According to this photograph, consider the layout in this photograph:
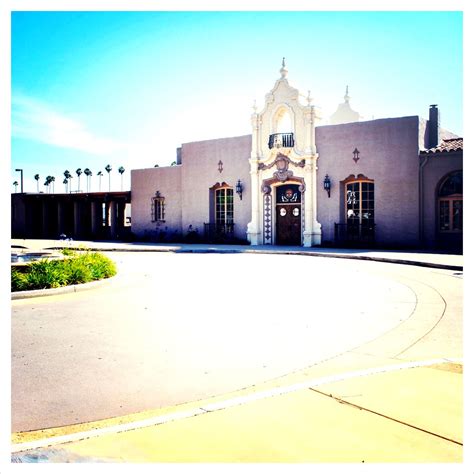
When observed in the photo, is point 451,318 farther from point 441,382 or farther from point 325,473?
point 325,473

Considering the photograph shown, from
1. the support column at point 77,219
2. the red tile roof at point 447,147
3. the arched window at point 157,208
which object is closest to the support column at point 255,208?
the arched window at point 157,208

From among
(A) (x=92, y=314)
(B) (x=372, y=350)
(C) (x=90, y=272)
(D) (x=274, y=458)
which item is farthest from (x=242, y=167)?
(D) (x=274, y=458)

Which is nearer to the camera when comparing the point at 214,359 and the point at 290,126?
the point at 214,359

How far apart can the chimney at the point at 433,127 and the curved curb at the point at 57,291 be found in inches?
647

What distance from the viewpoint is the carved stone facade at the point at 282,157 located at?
73.9 ft

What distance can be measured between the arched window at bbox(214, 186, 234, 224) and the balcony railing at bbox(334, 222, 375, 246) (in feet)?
19.8

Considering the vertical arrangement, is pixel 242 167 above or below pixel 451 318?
above

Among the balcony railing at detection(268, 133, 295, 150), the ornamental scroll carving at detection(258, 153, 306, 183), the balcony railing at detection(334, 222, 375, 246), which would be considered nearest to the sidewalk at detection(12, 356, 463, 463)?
the balcony railing at detection(334, 222, 375, 246)

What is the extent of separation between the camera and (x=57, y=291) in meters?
8.73

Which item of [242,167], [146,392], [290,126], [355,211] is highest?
[290,126]

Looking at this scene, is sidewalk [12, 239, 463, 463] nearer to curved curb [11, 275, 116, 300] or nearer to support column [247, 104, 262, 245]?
curved curb [11, 275, 116, 300]
